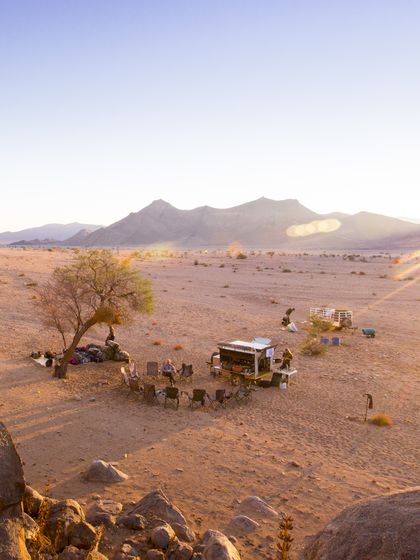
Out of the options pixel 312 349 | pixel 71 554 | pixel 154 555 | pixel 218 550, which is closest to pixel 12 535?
pixel 71 554

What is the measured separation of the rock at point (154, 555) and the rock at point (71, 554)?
3.69ft

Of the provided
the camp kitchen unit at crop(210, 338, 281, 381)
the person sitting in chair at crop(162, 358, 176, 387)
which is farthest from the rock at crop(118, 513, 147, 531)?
the camp kitchen unit at crop(210, 338, 281, 381)

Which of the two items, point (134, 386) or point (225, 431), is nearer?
point (225, 431)

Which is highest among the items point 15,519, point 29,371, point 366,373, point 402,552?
point 402,552

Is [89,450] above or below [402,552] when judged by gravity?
below

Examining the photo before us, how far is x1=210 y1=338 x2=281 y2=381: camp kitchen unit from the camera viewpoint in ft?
59.9

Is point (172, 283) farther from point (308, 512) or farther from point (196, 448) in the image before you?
point (308, 512)

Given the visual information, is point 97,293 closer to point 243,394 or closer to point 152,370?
point 152,370

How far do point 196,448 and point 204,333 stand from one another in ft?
49.3

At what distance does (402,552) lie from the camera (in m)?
3.98

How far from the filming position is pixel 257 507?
9406mm

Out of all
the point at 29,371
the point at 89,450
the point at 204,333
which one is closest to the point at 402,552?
the point at 89,450

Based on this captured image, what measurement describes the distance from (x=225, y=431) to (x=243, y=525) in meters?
4.75

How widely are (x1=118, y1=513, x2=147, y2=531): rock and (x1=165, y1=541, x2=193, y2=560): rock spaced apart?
0.89 m
